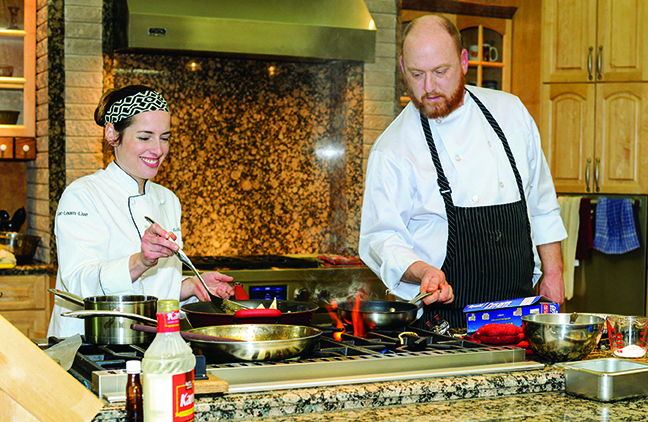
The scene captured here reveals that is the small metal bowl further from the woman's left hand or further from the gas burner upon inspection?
the woman's left hand

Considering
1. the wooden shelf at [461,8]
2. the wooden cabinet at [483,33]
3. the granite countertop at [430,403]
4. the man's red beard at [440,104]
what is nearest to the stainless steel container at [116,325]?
the granite countertop at [430,403]

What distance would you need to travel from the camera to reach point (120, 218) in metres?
2.15

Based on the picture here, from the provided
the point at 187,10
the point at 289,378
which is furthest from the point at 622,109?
the point at 289,378

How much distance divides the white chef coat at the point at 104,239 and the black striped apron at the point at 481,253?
0.86m

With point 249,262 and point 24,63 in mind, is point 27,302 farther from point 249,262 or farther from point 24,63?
point 24,63

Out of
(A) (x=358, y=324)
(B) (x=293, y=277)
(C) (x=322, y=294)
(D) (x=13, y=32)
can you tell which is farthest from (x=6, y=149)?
(A) (x=358, y=324)

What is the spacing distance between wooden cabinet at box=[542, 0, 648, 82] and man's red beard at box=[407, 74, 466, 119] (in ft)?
Answer: 8.01

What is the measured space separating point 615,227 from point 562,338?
10.1 ft

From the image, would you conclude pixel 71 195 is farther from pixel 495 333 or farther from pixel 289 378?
pixel 495 333

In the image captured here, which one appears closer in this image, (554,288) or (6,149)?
(554,288)

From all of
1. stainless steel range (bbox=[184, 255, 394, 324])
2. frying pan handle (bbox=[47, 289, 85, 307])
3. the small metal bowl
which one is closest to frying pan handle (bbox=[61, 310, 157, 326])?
frying pan handle (bbox=[47, 289, 85, 307])

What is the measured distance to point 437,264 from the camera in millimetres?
2180

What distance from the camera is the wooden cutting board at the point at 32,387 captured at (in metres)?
0.99

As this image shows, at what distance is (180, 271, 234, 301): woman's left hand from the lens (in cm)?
202
